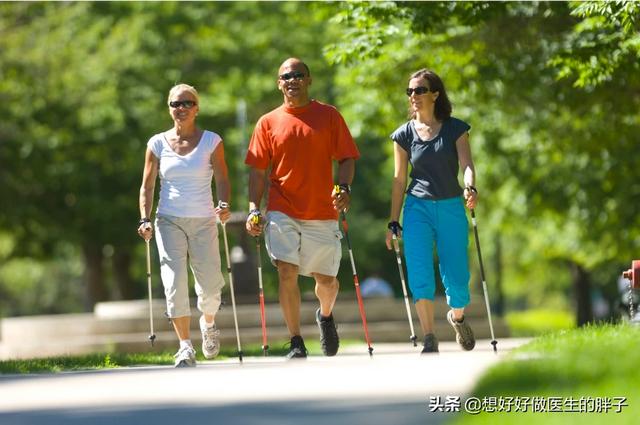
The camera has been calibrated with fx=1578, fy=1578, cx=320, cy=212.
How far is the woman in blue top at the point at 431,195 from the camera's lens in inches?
469

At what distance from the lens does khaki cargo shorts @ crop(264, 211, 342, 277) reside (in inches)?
470

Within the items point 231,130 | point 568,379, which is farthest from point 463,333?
point 231,130

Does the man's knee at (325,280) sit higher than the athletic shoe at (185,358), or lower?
higher

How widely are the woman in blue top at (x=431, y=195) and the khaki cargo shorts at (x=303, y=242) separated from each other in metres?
0.46

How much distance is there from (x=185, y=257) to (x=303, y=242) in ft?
3.07

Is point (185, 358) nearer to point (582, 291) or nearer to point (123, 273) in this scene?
point (123, 273)

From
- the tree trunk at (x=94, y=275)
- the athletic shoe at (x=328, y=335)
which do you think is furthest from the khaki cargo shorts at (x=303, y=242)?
the tree trunk at (x=94, y=275)

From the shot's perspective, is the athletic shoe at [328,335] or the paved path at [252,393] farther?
the athletic shoe at [328,335]

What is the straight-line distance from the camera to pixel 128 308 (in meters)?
26.8

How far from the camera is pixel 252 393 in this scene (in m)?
8.87

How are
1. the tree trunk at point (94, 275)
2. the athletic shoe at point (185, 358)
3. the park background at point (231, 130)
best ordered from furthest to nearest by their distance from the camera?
1. the tree trunk at point (94, 275)
2. the park background at point (231, 130)
3. the athletic shoe at point (185, 358)

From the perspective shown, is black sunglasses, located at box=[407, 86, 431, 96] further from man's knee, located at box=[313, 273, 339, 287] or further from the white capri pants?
the white capri pants

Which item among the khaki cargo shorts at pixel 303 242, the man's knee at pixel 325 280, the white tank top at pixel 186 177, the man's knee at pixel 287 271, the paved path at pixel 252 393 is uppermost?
the white tank top at pixel 186 177

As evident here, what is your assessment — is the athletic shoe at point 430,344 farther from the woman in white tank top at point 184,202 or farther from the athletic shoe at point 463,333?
the woman in white tank top at point 184,202
